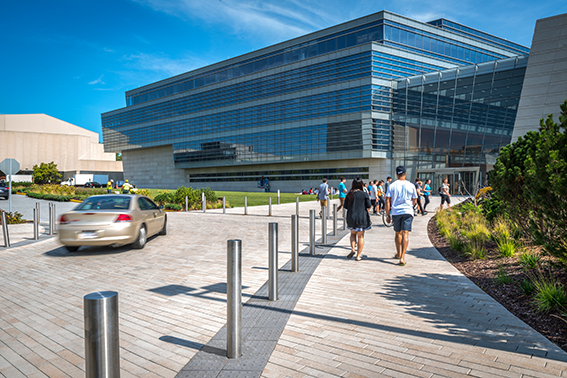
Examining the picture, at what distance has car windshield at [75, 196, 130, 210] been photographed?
30.2 feet

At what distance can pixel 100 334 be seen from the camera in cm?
215

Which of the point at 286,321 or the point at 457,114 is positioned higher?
the point at 457,114

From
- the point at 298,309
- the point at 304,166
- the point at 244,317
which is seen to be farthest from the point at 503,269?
the point at 304,166

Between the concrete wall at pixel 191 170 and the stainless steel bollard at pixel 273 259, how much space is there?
42108 mm

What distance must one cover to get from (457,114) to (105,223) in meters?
38.8

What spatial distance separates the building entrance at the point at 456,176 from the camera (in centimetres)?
3828

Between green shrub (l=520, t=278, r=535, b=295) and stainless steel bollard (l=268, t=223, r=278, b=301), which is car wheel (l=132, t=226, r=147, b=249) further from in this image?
green shrub (l=520, t=278, r=535, b=295)

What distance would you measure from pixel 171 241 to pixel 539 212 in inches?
361

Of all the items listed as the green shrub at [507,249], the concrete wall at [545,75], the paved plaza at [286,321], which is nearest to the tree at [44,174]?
the paved plaza at [286,321]

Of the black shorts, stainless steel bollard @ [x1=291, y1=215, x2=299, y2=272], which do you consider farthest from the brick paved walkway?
the black shorts

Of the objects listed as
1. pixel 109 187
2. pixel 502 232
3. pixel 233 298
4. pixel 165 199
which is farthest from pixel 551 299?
pixel 109 187

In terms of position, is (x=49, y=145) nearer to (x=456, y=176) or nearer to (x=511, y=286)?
(x=456, y=176)

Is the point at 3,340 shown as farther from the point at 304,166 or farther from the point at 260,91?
the point at 260,91

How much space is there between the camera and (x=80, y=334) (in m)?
4.20
